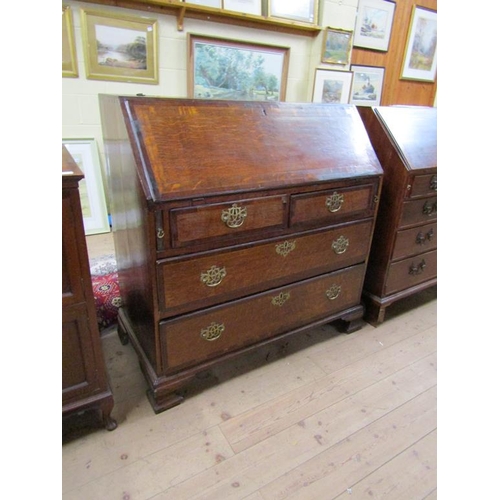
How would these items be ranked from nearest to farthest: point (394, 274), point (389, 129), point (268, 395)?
1. point (268, 395)
2. point (389, 129)
3. point (394, 274)

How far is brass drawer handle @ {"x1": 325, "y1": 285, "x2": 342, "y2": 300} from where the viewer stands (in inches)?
63.0

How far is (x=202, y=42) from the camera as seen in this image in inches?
89.5

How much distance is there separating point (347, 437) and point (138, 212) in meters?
1.07

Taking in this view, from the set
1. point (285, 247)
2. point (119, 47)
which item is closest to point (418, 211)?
point (285, 247)

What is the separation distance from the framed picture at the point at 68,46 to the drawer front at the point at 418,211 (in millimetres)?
1994

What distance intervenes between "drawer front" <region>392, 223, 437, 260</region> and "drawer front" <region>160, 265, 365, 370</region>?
227 mm

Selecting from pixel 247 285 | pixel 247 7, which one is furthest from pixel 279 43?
pixel 247 285

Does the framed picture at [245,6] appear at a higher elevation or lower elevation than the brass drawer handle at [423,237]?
higher

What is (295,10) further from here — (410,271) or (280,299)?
(280,299)

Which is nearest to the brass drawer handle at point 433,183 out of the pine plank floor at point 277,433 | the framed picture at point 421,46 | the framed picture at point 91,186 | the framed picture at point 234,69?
the pine plank floor at point 277,433

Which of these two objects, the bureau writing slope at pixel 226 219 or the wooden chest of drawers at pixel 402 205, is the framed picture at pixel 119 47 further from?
the wooden chest of drawers at pixel 402 205

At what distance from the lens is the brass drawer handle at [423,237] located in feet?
5.85
